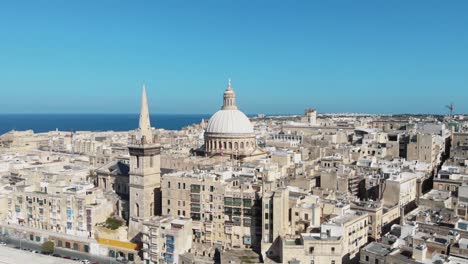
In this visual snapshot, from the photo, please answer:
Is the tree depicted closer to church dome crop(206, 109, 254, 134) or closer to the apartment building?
the apartment building

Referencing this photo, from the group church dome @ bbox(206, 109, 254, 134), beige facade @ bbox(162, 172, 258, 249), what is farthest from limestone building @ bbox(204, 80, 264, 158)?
beige facade @ bbox(162, 172, 258, 249)

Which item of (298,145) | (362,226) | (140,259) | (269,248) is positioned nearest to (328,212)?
(362,226)

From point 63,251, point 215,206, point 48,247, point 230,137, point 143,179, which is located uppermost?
point 230,137

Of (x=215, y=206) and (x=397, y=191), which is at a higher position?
(x=397, y=191)

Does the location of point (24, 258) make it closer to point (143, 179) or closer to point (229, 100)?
point (143, 179)

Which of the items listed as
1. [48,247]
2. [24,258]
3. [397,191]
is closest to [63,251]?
[48,247]
